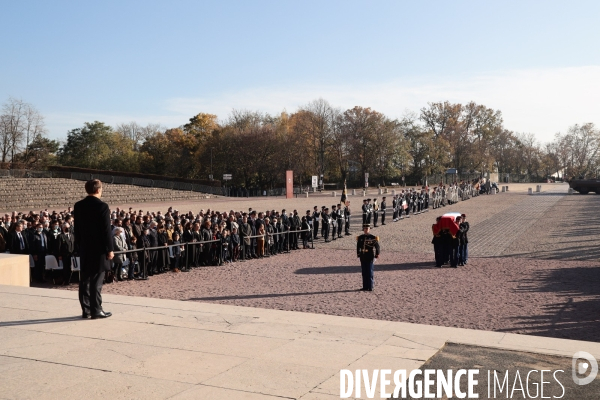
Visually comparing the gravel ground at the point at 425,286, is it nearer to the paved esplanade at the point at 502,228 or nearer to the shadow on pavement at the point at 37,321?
the paved esplanade at the point at 502,228

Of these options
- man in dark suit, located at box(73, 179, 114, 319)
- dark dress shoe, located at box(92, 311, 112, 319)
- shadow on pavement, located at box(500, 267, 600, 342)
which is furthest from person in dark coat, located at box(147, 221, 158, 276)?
shadow on pavement, located at box(500, 267, 600, 342)

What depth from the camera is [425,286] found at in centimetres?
1441

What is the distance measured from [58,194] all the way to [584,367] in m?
49.8

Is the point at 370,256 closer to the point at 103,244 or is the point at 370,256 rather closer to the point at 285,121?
the point at 103,244

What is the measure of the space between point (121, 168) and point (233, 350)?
2923 inches

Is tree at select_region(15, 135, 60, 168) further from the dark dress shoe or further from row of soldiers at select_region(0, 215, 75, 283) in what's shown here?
the dark dress shoe

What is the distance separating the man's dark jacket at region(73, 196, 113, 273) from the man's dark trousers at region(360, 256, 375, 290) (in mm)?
7150

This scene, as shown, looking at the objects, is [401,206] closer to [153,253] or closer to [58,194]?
[153,253]

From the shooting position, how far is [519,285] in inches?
571

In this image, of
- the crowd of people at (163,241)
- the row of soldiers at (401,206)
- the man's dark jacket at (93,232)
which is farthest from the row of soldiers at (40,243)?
the row of soldiers at (401,206)

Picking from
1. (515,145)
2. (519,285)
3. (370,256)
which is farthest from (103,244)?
(515,145)

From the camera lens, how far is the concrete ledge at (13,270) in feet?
35.0

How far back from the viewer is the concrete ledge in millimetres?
10680

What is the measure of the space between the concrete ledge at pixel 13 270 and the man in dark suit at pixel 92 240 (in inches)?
158
